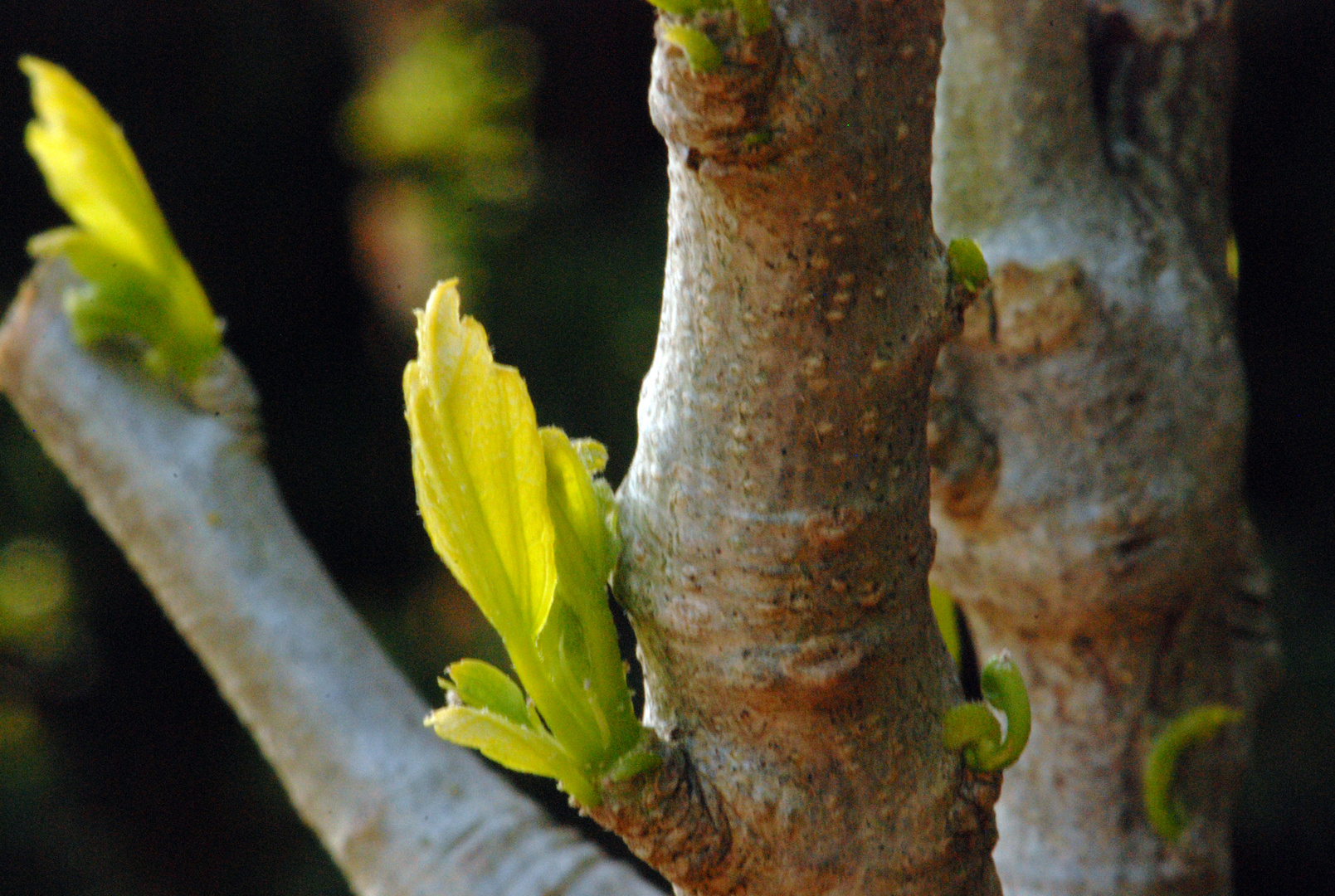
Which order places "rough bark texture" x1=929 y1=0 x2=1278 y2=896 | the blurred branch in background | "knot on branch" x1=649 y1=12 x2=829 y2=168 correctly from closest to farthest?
"knot on branch" x1=649 y1=12 x2=829 y2=168
"rough bark texture" x1=929 y1=0 x2=1278 y2=896
the blurred branch in background

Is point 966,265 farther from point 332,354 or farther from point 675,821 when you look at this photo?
point 332,354

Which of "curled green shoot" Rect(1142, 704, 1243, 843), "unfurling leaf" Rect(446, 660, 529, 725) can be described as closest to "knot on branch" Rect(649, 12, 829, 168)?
"unfurling leaf" Rect(446, 660, 529, 725)

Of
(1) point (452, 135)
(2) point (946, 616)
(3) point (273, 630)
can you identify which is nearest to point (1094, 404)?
(2) point (946, 616)

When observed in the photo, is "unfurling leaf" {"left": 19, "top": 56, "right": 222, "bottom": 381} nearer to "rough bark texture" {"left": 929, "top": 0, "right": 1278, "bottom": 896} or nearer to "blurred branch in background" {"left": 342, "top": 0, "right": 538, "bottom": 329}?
"rough bark texture" {"left": 929, "top": 0, "right": 1278, "bottom": 896}

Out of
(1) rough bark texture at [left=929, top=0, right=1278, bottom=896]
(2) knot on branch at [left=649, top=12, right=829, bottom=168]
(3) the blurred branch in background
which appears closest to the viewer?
(2) knot on branch at [left=649, top=12, right=829, bottom=168]

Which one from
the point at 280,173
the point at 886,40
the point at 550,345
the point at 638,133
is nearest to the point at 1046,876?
the point at 886,40

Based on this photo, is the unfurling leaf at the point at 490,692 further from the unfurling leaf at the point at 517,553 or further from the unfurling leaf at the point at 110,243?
the unfurling leaf at the point at 110,243

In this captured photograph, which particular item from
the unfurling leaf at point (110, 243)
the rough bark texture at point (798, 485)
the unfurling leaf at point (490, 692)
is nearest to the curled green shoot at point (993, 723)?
the rough bark texture at point (798, 485)
